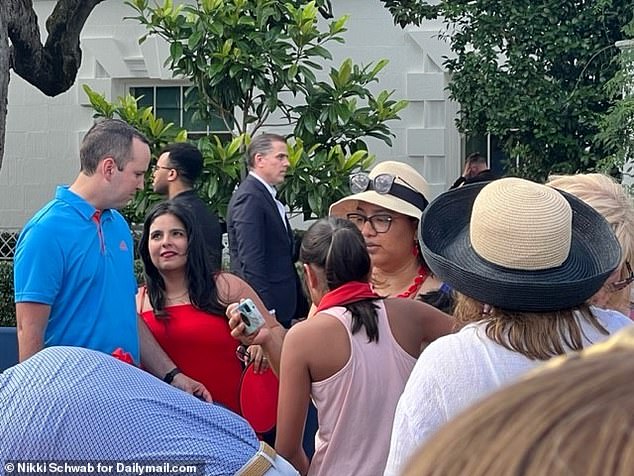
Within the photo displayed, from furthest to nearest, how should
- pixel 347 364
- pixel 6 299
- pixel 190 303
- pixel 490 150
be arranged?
pixel 490 150 < pixel 6 299 < pixel 190 303 < pixel 347 364

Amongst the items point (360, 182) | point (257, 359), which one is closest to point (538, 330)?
point (257, 359)

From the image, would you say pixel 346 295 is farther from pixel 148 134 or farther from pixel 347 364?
pixel 148 134

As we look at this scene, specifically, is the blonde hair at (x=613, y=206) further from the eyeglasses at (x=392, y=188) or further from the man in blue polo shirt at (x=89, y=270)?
the man in blue polo shirt at (x=89, y=270)

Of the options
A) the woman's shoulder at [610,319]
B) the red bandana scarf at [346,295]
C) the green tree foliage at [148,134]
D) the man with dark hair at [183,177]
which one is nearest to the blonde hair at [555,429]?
the woman's shoulder at [610,319]

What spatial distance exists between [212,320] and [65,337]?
59cm

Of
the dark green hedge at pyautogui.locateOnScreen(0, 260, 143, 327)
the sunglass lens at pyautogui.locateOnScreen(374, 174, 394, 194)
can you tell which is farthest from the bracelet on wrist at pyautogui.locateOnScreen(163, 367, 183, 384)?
the dark green hedge at pyautogui.locateOnScreen(0, 260, 143, 327)

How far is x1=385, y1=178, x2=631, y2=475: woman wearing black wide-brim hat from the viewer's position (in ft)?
7.30

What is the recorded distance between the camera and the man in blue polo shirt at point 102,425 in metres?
2.10

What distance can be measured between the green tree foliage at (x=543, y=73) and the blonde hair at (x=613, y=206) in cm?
638

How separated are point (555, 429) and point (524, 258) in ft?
5.61

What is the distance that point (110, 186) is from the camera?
4223 millimetres

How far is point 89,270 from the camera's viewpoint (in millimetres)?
3982

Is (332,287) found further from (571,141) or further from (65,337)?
(571,141)

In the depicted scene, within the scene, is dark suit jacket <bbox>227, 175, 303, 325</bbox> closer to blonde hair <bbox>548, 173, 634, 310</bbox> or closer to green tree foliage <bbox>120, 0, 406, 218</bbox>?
green tree foliage <bbox>120, 0, 406, 218</bbox>
